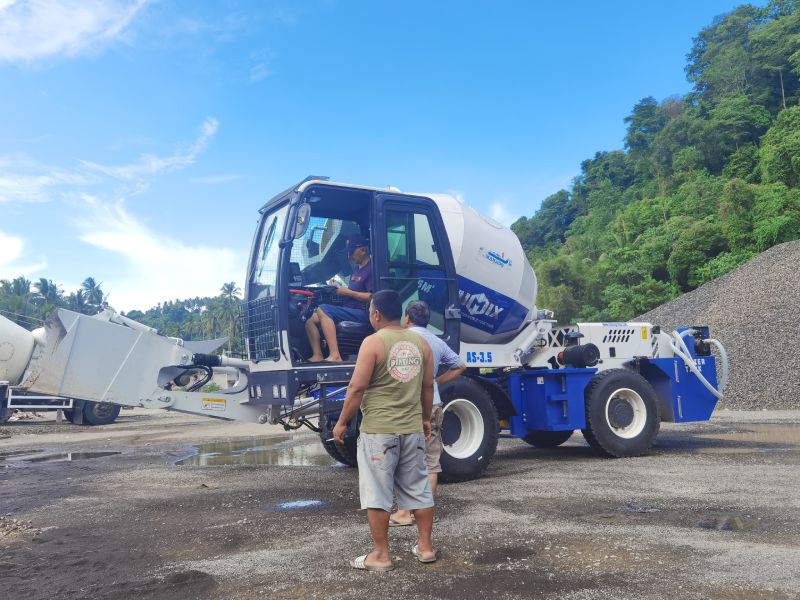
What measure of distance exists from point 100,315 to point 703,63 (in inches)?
3372

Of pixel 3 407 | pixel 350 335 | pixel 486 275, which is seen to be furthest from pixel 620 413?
pixel 3 407

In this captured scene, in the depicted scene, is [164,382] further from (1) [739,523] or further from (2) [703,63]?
(2) [703,63]

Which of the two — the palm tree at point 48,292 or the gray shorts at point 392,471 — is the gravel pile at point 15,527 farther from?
the palm tree at point 48,292

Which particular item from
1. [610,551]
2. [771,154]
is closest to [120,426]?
[610,551]

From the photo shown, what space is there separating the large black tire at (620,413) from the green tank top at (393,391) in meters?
5.07

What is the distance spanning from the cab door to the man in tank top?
2.86m

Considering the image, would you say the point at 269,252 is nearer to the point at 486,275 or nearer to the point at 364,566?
the point at 486,275

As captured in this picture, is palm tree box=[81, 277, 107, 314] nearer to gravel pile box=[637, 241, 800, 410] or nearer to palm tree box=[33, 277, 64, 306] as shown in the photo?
palm tree box=[33, 277, 64, 306]

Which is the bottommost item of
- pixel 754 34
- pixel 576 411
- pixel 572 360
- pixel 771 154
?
pixel 576 411

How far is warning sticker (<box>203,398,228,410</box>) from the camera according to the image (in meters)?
7.42

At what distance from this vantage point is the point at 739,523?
16.5 feet

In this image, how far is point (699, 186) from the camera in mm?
52562

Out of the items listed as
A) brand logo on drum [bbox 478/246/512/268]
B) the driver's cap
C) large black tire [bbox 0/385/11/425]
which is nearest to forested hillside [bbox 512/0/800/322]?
large black tire [bbox 0/385/11/425]

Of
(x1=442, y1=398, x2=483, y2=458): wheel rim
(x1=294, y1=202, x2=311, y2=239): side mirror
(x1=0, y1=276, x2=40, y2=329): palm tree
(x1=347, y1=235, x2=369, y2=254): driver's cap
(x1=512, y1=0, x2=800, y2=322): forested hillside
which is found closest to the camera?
(x1=294, y1=202, x2=311, y2=239): side mirror
